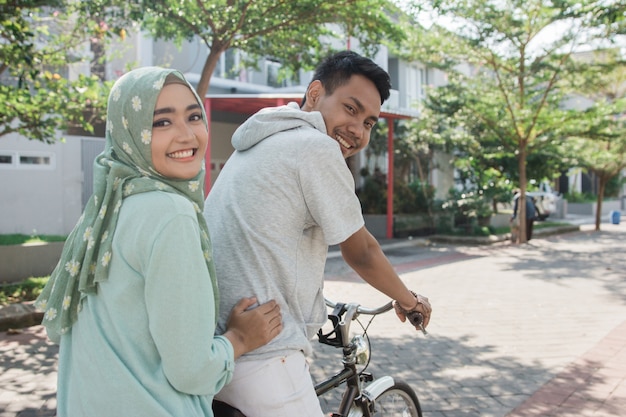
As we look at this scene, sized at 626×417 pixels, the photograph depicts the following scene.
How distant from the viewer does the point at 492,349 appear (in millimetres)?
5887

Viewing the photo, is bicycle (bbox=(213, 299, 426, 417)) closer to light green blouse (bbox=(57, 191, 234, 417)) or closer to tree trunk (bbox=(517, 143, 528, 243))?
light green blouse (bbox=(57, 191, 234, 417))

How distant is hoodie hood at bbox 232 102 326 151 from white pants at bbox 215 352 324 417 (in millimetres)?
690

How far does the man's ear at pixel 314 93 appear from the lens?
2236mm

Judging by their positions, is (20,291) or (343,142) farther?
(20,291)

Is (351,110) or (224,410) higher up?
(351,110)

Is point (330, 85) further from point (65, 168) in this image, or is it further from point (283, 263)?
point (65, 168)

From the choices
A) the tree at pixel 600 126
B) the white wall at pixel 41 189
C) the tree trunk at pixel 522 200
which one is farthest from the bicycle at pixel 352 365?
the tree trunk at pixel 522 200

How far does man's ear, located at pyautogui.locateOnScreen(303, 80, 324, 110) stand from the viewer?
2.24 metres

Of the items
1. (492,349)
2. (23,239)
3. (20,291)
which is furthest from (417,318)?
(23,239)

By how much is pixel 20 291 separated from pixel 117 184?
7.31 m

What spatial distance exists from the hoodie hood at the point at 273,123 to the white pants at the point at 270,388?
690mm

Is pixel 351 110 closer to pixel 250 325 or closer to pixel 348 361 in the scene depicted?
pixel 250 325

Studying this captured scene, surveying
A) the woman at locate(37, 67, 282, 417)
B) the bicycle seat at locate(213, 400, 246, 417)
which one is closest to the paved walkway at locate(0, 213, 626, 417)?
the bicycle seat at locate(213, 400, 246, 417)

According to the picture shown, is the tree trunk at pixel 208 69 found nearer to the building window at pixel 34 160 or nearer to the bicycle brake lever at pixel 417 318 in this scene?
the building window at pixel 34 160
